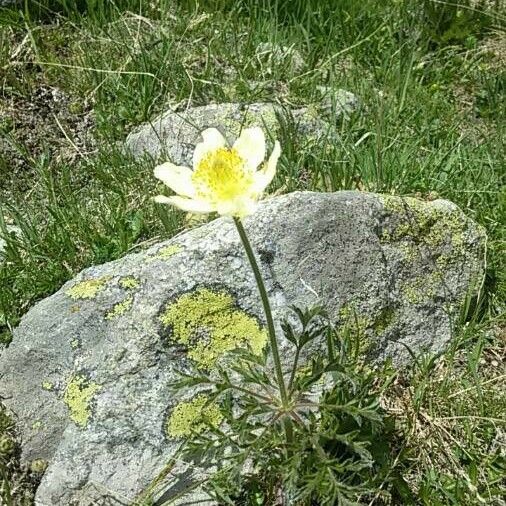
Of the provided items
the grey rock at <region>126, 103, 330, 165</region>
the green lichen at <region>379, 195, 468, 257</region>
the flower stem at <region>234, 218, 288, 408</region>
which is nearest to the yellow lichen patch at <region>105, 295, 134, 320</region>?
the flower stem at <region>234, 218, 288, 408</region>

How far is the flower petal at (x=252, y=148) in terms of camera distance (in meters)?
2.16

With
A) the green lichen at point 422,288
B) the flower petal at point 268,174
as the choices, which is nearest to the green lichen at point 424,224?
the green lichen at point 422,288

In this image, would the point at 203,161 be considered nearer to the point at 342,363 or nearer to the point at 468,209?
the point at 342,363

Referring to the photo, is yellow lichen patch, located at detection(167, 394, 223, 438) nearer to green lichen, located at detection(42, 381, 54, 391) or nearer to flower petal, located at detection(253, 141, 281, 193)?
green lichen, located at detection(42, 381, 54, 391)

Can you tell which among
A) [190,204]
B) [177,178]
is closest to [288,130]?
[177,178]

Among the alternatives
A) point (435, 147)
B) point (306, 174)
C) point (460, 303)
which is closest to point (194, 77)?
point (306, 174)

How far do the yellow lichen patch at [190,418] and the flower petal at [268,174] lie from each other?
90cm

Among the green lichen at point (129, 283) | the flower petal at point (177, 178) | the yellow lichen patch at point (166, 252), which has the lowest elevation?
the green lichen at point (129, 283)

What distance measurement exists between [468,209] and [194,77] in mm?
1602

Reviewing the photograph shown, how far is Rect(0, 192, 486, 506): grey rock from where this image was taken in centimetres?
256

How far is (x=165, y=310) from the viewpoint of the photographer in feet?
8.77

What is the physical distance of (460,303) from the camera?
297 cm

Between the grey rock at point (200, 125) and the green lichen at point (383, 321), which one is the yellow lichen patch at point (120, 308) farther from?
the grey rock at point (200, 125)

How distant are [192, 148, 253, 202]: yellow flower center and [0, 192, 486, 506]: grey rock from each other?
0.67 meters
